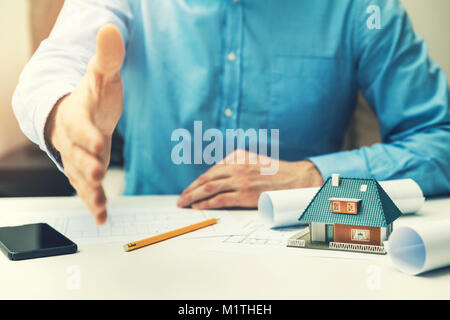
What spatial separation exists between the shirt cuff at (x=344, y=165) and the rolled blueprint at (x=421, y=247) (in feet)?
0.81

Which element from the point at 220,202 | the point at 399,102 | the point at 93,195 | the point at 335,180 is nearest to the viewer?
the point at 93,195

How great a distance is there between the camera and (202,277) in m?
0.33

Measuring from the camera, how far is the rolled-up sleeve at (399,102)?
0.61m

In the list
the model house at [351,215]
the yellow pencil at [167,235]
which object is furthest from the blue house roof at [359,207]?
the yellow pencil at [167,235]

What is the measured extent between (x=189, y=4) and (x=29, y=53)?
32cm

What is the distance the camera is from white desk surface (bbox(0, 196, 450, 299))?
31 cm

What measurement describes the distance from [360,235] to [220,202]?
0.67ft

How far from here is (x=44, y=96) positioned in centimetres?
40

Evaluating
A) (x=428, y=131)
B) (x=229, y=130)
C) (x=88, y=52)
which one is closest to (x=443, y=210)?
(x=428, y=131)

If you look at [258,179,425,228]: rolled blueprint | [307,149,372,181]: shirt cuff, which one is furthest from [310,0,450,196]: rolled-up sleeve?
[258,179,425,228]: rolled blueprint

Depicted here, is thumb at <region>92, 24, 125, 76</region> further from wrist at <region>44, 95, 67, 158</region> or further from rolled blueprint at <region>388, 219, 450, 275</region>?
rolled blueprint at <region>388, 219, 450, 275</region>

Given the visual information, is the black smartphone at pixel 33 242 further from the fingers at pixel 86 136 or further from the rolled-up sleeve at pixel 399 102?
the rolled-up sleeve at pixel 399 102

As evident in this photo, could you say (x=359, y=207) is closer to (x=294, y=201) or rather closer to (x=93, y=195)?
(x=294, y=201)

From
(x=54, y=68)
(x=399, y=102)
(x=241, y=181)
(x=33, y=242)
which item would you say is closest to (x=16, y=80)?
(x=54, y=68)
